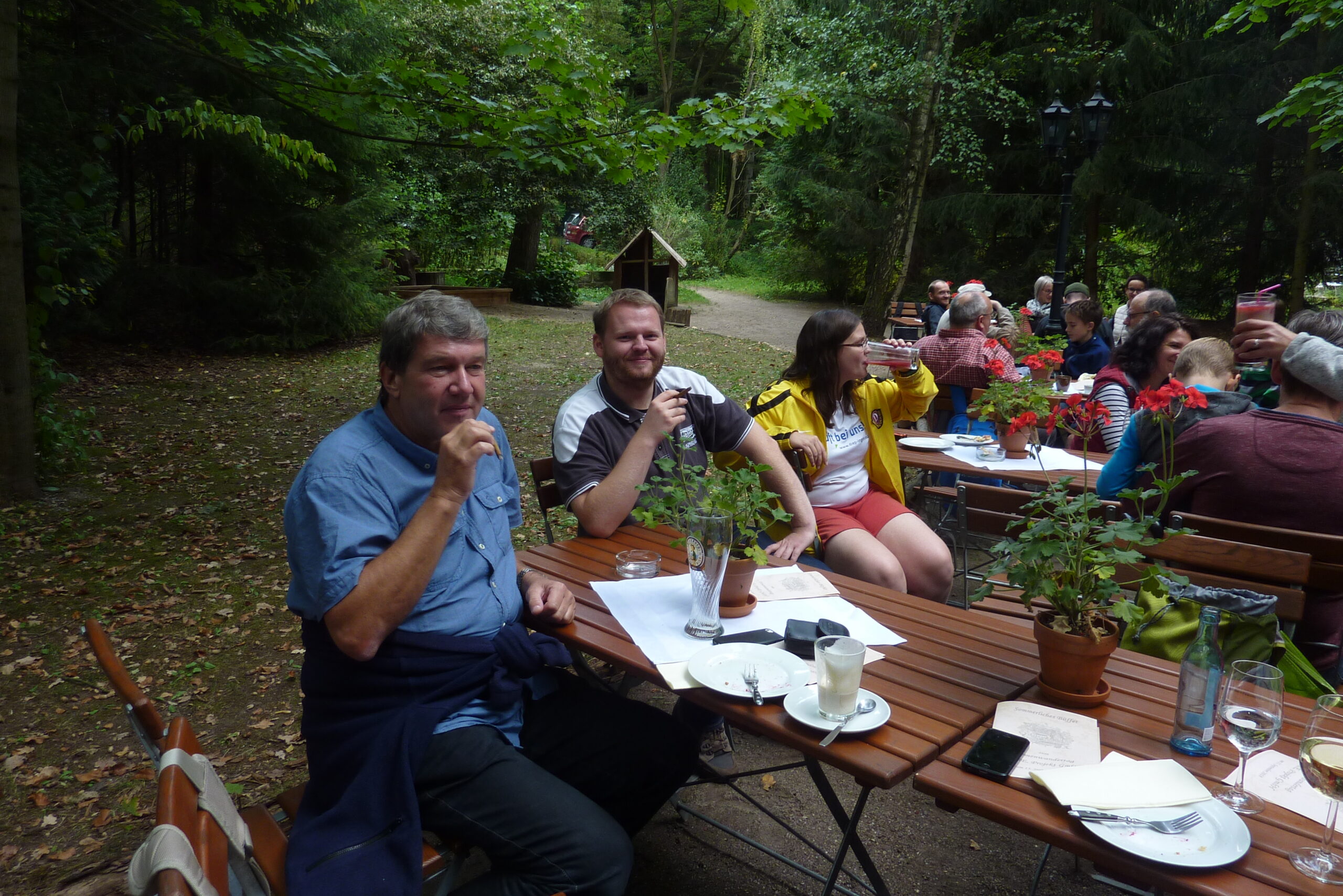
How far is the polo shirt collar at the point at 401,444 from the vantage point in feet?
6.40

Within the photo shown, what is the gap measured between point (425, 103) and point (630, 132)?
140 cm

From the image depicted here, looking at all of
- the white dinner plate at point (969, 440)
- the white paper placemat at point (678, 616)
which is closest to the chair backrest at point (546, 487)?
the white paper placemat at point (678, 616)

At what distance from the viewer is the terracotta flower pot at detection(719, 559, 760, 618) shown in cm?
200

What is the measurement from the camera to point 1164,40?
49.5 ft

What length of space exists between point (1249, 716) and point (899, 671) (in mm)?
616

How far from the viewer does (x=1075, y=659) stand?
1.64 m

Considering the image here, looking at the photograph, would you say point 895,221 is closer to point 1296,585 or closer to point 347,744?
point 1296,585

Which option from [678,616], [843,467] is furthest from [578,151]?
[678,616]

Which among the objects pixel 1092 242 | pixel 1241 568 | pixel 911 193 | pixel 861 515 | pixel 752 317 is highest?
pixel 911 193

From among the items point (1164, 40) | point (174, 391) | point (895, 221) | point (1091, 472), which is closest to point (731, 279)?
point (895, 221)

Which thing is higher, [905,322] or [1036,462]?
[905,322]

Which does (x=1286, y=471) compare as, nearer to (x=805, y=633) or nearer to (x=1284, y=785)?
(x=1284, y=785)

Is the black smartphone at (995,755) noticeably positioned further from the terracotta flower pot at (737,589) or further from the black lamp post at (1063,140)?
the black lamp post at (1063,140)

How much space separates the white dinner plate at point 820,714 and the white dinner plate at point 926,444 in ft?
10.0
